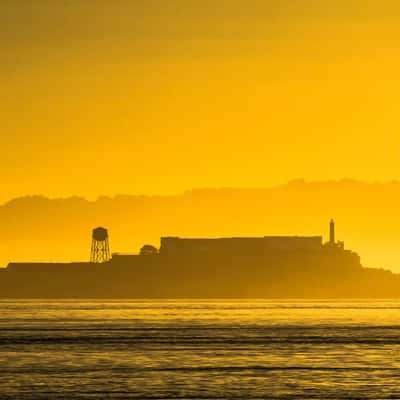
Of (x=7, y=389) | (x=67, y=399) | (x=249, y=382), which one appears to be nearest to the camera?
(x=67, y=399)

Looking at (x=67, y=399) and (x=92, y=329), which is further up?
(x=92, y=329)

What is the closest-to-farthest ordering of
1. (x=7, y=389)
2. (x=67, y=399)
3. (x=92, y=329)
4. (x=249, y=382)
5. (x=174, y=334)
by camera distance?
(x=67, y=399), (x=7, y=389), (x=249, y=382), (x=174, y=334), (x=92, y=329)

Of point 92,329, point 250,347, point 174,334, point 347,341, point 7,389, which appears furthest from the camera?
point 92,329

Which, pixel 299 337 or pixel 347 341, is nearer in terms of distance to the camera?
pixel 347 341

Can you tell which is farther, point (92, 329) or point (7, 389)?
point (92, 329)

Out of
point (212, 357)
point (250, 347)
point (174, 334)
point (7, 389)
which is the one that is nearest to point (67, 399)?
point (7, 389)

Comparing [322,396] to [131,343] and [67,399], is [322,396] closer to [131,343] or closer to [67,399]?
[67,399]

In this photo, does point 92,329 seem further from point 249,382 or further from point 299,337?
point 249,382

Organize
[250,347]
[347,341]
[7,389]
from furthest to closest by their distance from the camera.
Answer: [347,341] < [250,347] < [7,389]

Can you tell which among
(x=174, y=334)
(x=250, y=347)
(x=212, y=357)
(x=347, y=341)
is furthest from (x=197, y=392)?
(x=174, y=334)

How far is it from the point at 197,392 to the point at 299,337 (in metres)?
82.0

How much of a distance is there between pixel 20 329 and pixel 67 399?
114386mm

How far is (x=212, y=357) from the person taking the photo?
120 meters

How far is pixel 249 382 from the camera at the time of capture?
91562 millimetres
